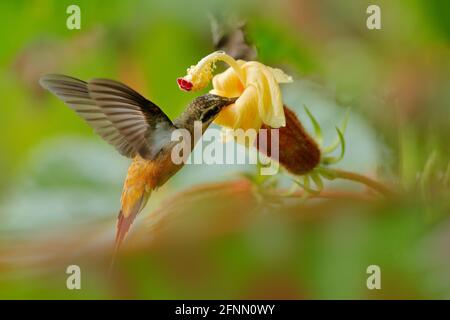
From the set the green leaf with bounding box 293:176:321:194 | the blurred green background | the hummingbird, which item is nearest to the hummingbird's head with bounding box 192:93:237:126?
the hummingbird

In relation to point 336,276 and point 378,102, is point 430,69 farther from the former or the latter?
point 336,276

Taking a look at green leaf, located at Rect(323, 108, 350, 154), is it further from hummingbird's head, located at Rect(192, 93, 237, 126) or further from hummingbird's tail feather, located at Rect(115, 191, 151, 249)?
hummingbird's tail feather, located at Rect(115, 191, 151, 249)

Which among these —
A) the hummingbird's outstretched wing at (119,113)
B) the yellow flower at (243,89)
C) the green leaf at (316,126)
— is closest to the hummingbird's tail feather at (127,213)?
the hummingbird's outstretched wing at (119,113)

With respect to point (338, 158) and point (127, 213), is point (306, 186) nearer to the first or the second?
point (338, 158)

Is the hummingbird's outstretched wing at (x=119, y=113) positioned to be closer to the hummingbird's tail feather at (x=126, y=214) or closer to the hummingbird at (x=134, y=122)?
the hummingbird at (x=134, y=122)

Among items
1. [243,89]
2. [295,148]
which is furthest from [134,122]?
[295,148]

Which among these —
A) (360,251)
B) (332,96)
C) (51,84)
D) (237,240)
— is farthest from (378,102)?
(51,84)
